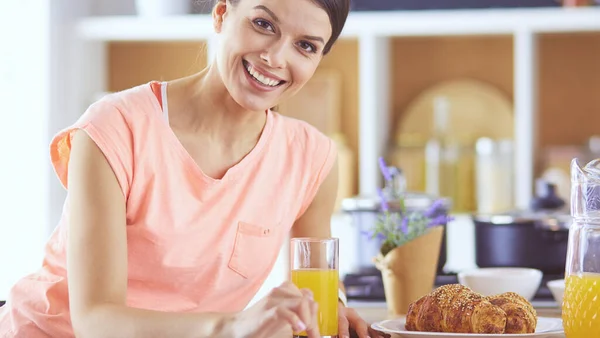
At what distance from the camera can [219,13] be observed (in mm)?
1688

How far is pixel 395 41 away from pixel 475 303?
297cm

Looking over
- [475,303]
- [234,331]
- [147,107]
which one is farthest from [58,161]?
[475,303]

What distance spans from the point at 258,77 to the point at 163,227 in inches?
11.8

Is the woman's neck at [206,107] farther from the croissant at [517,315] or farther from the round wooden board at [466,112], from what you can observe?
the round wooden board at [466,112]

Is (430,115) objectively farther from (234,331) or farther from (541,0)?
(234,331)

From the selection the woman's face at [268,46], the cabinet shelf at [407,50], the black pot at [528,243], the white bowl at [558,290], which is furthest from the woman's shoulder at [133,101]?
the cabinet shelf at [407,50]

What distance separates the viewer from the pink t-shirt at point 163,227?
1.60 meters

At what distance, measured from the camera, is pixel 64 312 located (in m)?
1.64

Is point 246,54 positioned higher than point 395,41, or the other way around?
point 395,41

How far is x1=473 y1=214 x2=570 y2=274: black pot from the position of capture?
2303mm

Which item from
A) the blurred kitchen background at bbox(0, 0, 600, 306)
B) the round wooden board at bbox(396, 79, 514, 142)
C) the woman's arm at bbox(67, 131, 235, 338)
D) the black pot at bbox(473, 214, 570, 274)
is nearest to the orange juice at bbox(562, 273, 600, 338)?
the woman's arm at bbox(67, 131, 235, 338)

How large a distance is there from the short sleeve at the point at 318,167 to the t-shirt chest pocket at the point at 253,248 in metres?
0.12

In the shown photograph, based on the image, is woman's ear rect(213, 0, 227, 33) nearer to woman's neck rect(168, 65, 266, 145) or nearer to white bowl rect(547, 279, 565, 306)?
woman's neck rect(168, 65, 266, 145)

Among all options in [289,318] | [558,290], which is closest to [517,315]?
[289,318]
